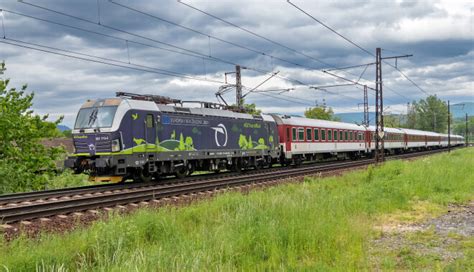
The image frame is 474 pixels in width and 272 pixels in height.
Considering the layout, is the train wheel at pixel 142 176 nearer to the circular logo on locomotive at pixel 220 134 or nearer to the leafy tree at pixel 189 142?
the leafy tree at pixel 189 142

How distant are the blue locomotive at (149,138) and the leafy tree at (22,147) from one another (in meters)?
7.27

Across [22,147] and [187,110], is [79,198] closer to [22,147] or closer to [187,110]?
[187,110]

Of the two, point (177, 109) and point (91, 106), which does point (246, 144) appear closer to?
point (177, 109)

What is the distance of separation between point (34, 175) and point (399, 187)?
18839mm

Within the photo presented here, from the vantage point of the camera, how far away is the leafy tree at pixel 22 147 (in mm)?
22156

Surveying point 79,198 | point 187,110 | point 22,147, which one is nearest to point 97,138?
point 79,198

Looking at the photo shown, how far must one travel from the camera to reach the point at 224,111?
22781 millimetres

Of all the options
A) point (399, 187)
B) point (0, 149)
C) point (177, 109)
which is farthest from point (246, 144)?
point (0, 149)

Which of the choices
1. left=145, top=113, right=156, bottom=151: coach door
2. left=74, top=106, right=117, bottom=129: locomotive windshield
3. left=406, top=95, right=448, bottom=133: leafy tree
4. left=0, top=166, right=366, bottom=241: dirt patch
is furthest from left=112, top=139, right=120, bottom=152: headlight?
left=406, top=95, right=448, bottom=133: leafy tree

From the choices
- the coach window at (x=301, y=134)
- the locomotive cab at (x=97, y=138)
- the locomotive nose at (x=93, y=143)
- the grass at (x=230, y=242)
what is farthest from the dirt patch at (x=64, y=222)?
the coach window at (x=301, y=134)

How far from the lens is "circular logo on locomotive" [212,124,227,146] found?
2161cm

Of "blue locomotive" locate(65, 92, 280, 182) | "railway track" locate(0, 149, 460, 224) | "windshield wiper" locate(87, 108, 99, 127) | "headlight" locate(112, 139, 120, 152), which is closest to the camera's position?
"railway track" locate(0, 149, 460, 224)

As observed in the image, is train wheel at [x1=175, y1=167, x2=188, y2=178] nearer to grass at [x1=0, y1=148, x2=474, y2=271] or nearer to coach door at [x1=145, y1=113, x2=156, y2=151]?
coach door at [x1=145, y1=113, x2=156, y2=151]

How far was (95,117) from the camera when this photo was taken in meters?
16.8
